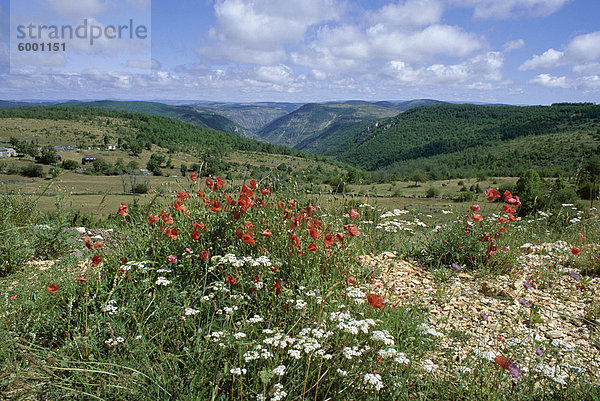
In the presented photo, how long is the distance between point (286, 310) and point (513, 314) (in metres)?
2.02

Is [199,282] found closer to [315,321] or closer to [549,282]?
[315,321]

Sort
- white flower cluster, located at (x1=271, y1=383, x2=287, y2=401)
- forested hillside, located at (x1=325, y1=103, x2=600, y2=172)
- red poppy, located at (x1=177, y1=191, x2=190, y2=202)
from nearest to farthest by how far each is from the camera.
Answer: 1. white flower cluster, located at (x1=271, y1=383, x2=287, y2=401)
2. red poppy, located at (x1=177, y1=191, x2=190, y2=202)
3. forested hillside, located at (x1=325, y1=103, x2=600, y2=172)

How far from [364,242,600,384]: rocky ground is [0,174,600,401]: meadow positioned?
0.07 ft

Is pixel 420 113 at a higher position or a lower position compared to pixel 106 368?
higher

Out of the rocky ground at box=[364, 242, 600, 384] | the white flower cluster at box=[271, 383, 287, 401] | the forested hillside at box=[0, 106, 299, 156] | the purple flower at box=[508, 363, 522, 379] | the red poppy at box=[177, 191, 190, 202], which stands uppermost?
the forested hillside at box=[0, 106, 299, 156]

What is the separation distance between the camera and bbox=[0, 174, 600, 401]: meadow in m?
1.76

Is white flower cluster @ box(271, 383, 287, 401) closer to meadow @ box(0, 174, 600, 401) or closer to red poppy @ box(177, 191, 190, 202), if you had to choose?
meadow @ box(0, 174, 600, 401)

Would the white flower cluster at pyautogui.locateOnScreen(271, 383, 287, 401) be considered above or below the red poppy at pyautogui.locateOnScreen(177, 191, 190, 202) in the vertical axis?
below

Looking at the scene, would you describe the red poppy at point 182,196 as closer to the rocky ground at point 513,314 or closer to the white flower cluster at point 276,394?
the rocky ground at point 513,314

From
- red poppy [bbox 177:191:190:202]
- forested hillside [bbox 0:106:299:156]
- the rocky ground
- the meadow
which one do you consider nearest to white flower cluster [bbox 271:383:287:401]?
the meadow

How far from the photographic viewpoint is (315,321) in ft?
6.83

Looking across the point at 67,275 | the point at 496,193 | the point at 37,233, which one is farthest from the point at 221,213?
the point at 496,193

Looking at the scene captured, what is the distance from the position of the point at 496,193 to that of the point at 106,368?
3.72 m

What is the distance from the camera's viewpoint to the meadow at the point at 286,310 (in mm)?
1763
